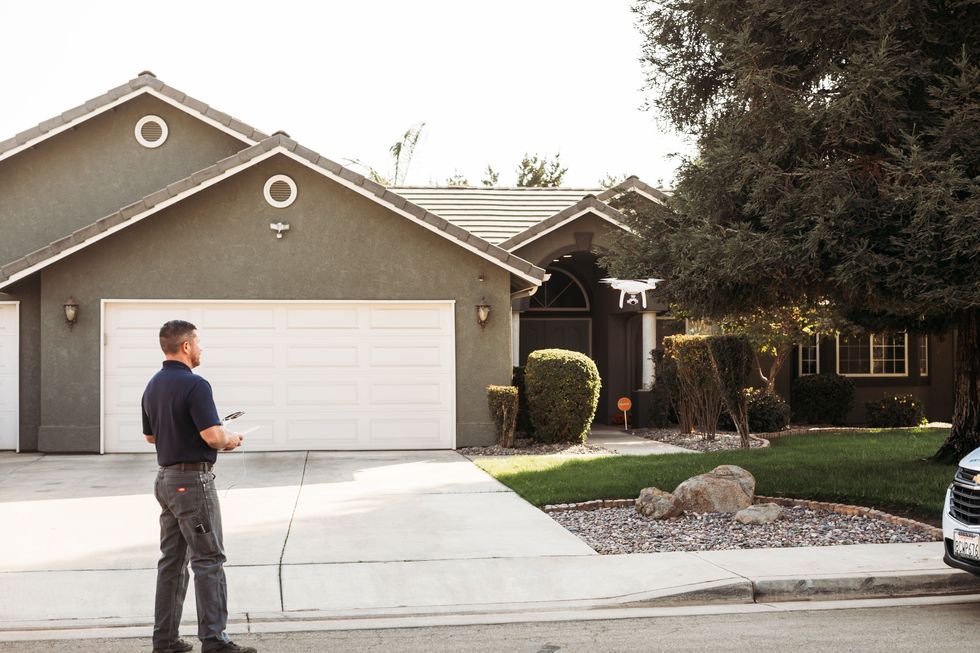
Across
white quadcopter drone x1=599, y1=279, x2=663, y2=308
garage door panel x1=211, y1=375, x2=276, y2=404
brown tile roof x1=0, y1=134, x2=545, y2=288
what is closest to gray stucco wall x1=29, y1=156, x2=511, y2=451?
brown tile roof x1=0, y1=134, x2=545, y2=288

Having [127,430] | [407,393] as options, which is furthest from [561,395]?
[127,430]

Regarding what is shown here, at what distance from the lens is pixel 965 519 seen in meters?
6.60

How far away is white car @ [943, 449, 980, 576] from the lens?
647 cm

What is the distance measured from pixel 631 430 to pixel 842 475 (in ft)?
26.3

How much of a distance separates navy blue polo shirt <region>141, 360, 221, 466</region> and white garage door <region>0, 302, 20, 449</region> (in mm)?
11521

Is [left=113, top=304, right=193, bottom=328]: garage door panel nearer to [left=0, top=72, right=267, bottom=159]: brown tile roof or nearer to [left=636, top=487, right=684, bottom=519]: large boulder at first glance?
[left=0, top=72, right=267, bottom=159]: brown tile roof

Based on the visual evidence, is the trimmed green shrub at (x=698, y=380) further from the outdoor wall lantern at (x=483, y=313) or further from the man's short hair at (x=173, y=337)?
the man's short hair at (x=173, y=337)

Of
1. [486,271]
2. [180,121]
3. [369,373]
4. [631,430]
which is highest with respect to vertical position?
[180,121]

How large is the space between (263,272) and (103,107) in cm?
419

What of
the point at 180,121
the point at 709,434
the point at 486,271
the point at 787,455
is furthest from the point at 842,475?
the point at 180,121

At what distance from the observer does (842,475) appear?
12016 mm

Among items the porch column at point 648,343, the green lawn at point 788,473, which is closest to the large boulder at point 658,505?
the green lawn at point 788,473

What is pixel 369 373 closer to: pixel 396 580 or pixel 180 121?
pixel 180 121

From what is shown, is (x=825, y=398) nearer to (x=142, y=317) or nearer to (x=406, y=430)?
(x=406, y=430)
